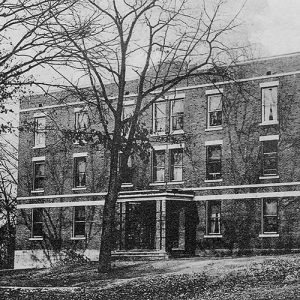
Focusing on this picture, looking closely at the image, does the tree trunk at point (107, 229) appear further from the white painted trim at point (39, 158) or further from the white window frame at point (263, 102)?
the white painted trim at point (39, 158)

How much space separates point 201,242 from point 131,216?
4.39m

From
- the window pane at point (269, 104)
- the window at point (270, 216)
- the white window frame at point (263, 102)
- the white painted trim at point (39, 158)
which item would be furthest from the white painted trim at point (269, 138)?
the white painted trim at point (39, 158)

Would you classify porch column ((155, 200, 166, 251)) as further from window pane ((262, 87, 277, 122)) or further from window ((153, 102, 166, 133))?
window pane ((262, 87, 277, 122))

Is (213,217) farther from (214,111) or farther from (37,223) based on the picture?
(37,223)

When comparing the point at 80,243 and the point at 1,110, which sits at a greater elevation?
the point at 1,110

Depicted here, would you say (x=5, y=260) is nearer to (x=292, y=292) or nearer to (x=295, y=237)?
(x=295, y=237)

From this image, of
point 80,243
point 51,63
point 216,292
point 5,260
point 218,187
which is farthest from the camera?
point 5,260

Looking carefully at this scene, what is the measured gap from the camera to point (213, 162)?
38500 millimetres

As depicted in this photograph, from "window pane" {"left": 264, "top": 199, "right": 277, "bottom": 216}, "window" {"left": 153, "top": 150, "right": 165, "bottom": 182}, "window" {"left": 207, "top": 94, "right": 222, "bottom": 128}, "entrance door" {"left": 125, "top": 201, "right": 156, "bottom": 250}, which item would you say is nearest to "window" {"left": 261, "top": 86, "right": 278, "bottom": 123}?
"window" {"left": 207, "top": 94, "right": 222, "bottom": 128}

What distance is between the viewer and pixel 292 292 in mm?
18484

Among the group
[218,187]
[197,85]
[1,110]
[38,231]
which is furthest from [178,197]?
[1,110]

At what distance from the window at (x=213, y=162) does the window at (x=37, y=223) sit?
41.5ft

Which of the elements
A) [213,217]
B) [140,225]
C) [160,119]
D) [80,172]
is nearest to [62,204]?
[80,172]

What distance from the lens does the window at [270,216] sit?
117ft
